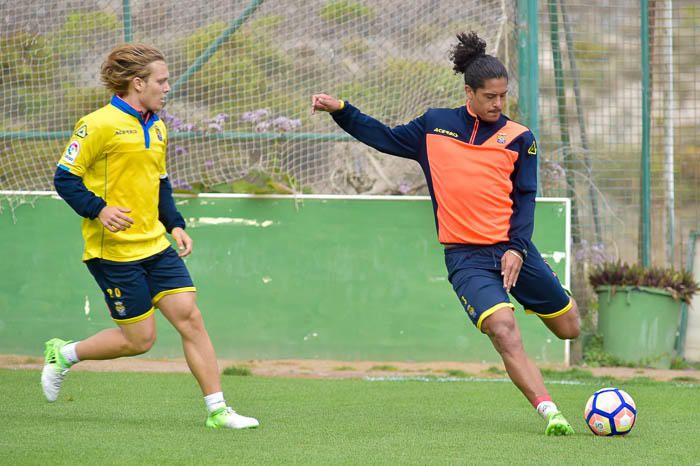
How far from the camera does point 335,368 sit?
1005 centimetres

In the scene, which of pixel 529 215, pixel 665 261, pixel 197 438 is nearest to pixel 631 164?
pixel 665 261

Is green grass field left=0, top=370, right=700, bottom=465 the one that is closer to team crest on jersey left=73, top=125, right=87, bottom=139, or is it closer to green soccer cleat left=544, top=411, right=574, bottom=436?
green soccer cleat left=544, top=411, right=574, bottom=436

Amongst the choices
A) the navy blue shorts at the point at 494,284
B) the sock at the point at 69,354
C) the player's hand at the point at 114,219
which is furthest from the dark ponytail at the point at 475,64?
the sock at the point at 69,354

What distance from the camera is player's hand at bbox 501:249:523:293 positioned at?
601 centimetres

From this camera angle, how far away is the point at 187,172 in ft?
34.5

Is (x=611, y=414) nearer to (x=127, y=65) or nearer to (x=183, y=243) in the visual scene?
(x=183, y=243)

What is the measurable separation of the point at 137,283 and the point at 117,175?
64 centimetres

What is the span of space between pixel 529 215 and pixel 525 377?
0.99 metres

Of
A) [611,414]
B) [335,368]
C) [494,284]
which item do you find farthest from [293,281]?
[611,414]

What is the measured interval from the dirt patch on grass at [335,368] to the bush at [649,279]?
0.80 meters

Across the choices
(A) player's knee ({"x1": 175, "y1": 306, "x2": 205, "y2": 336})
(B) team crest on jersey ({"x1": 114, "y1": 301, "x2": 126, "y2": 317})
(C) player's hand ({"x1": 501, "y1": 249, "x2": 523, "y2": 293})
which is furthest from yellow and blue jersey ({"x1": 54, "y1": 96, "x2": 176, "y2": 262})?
(C) player's hand ({"x1": 501, "y1": 249, "x2": 523, "y2": 293})

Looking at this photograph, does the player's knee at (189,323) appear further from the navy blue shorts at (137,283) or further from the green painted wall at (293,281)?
the green painted wall at (293,281)

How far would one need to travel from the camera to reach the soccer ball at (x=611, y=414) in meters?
5.65

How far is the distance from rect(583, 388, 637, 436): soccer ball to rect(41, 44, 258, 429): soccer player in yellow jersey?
6.20 ft
